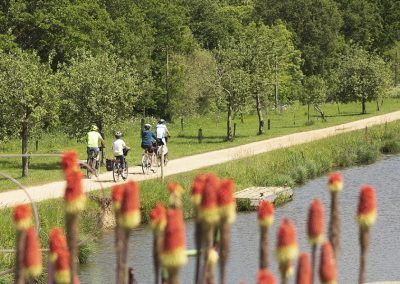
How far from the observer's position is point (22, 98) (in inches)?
1282

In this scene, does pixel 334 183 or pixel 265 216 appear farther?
pixel 334 183

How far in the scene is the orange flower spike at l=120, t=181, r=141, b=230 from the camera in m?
2.90

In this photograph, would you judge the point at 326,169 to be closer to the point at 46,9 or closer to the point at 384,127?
the point at 384,127

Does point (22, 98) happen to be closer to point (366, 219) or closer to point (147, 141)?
point (147, 141)

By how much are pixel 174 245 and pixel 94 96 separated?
33837mm

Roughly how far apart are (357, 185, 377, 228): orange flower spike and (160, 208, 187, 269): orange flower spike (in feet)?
2.75

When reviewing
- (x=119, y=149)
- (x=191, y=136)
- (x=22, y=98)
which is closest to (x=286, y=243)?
(x=119, y=149)

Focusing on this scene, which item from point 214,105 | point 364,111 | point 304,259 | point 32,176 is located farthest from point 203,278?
point 364,111

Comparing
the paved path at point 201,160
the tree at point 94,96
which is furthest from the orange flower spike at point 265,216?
the tree at point 94,96

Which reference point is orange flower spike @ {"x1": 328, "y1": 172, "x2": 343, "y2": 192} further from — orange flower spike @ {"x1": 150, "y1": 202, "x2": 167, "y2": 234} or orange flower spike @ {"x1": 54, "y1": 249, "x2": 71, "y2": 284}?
orange flower spike @ {"x1": 54, "y1": 249, "x2": 71, "y2": 284}

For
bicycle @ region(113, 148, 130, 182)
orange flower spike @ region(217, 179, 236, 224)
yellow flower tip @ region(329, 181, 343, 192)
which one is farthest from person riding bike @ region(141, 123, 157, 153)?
orange flower spike @ region(217, 179, 236, 224)

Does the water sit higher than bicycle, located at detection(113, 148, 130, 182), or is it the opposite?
bicycle, located at detection(113, 148, 130, 182)

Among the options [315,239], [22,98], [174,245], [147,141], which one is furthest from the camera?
[147,141]

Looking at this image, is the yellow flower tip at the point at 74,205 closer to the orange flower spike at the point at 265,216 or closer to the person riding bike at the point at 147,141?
the orange flower spike at the point at 265,216
